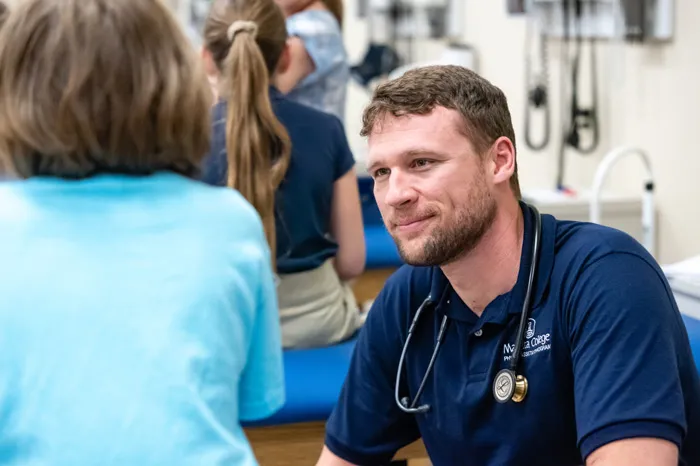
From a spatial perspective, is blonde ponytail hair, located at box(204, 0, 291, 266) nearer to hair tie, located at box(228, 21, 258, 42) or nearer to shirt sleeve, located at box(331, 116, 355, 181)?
hair tie, located at box(228, 21, 258, 42)

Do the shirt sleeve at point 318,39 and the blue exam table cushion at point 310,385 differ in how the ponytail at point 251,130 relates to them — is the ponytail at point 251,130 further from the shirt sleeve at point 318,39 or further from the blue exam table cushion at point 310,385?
the shirt sleeve at point 318,39

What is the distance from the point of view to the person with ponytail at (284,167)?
2307 millimetres

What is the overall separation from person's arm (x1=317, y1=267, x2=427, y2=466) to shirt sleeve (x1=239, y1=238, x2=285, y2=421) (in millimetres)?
327

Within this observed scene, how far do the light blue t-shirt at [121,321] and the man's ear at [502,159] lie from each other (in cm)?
42

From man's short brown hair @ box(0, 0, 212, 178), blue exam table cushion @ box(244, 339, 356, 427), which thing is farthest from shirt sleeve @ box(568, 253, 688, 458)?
blue exam table cushion @ box(244, 339, 356, 427)

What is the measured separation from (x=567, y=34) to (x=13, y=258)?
2.95 metres

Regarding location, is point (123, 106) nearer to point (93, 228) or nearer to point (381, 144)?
point (93, 228)

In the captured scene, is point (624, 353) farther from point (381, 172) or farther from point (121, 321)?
point (121, 321)

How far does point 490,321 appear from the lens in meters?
1.35

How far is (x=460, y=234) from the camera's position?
53.6 inches

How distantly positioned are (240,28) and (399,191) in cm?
109

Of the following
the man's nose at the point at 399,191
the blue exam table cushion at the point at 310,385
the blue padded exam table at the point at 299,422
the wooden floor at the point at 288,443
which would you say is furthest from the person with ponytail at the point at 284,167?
the man's nose at the point at 399,191

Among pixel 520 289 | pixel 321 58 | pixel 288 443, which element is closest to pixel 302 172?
pixel 288 443

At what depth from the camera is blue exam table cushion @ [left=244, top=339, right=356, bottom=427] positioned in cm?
215
